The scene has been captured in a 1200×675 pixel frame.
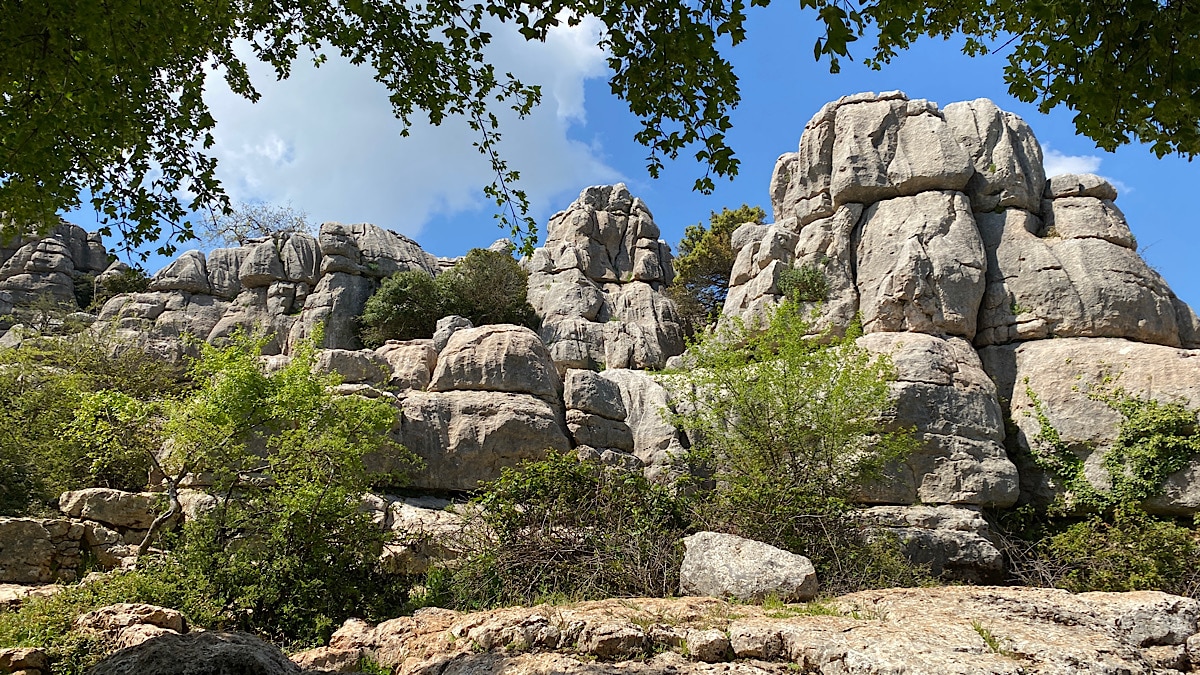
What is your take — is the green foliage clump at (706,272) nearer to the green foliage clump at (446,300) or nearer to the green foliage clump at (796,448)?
the green foliage clump at (446,300)

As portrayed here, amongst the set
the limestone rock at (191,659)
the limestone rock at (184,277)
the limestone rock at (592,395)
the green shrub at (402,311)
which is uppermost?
the limestone rock at (184,277)

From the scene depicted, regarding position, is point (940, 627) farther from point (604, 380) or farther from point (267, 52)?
point (604, 380)

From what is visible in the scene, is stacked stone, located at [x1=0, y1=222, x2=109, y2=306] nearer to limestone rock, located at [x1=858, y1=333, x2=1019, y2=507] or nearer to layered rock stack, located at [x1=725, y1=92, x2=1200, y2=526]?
layered rock stack, located at [x1=725, y1=92, x2=1200, y2=526]

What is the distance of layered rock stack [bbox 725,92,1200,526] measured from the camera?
1683cm

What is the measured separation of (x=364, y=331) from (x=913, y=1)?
26.9 m

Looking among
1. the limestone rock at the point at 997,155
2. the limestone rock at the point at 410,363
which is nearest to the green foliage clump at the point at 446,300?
the limestone rock at the point at 410,363

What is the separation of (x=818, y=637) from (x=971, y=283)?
1755cm

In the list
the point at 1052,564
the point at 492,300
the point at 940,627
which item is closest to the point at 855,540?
the point at 940,627

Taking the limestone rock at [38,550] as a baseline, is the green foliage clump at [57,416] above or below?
above

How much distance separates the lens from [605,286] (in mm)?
30672

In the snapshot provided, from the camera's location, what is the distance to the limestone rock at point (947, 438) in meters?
16.4

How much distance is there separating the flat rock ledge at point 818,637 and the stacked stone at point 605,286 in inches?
701

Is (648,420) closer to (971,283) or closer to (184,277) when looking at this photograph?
(971,283)

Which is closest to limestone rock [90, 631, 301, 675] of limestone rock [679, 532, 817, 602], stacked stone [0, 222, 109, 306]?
limestone rock [679, 532, 817, 602]
